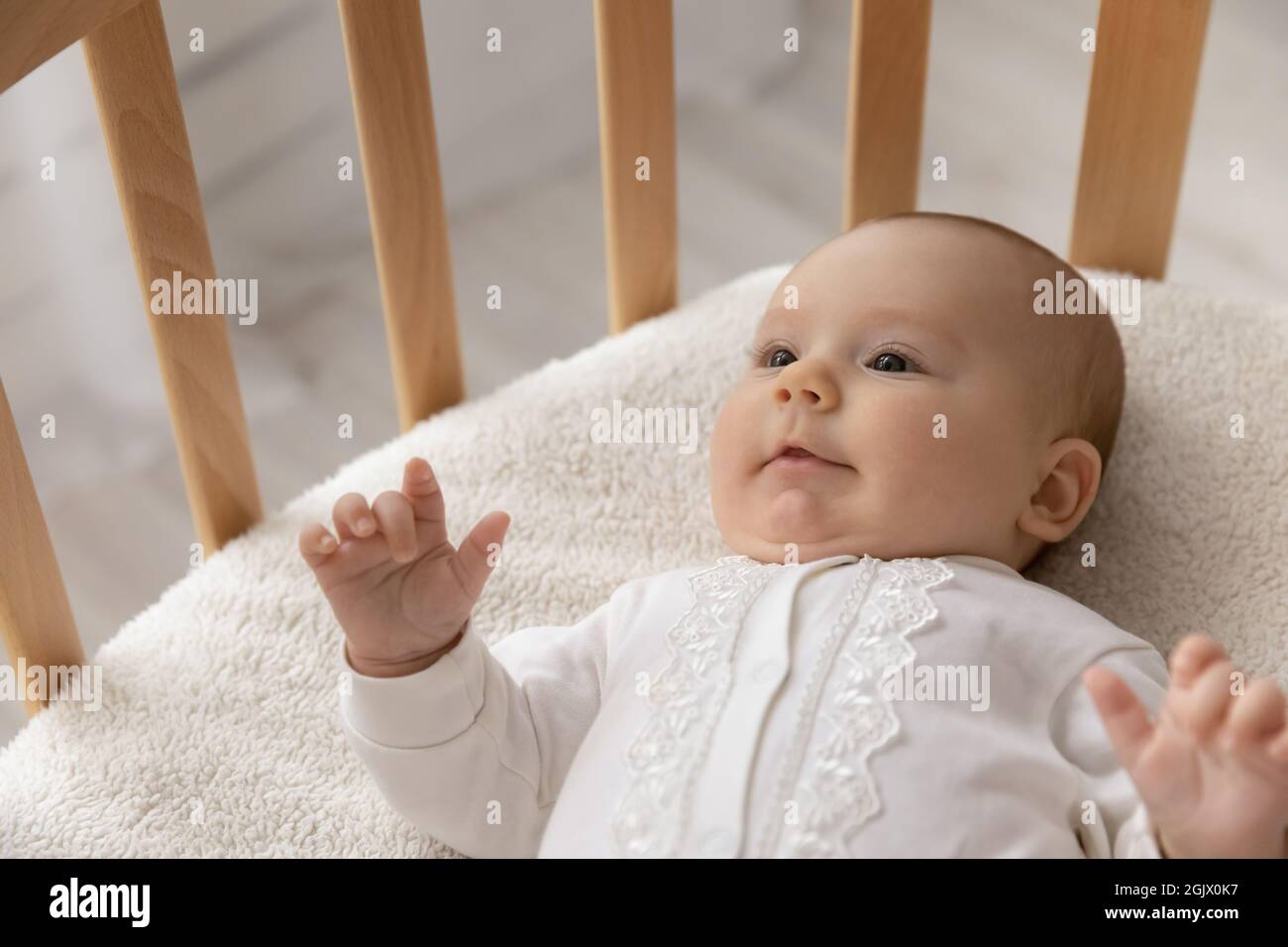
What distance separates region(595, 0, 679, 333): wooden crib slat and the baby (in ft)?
0.82

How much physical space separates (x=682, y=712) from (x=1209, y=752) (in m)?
0.29

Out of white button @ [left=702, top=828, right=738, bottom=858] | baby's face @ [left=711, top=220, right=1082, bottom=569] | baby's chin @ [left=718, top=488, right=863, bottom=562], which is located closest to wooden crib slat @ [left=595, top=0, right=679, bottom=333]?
baby's face @ [left=711, top=220, right=1082, bottom=569]

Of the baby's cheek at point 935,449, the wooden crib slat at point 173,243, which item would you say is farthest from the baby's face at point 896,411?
the wooden crib slat at point 173,243

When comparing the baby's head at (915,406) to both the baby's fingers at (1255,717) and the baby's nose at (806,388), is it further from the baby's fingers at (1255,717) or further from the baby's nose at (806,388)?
the baby's fingers at (1255,717)

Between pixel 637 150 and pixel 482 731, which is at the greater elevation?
pixel 637 150

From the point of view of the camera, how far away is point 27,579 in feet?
3.33

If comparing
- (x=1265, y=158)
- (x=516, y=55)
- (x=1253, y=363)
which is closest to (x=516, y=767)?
(x=1253, y=363)

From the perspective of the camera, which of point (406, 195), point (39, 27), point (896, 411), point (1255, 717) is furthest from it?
point (406, 195)

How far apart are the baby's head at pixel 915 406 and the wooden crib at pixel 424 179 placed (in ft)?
0.79

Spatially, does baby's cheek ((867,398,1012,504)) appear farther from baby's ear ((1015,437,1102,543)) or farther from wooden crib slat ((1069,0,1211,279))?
wooden crib slat ((1069,0,1211,279))

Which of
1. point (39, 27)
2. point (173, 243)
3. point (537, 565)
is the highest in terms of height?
point (39, 27)

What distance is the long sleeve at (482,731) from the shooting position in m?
0.90

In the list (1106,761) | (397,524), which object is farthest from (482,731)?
(1106,761)

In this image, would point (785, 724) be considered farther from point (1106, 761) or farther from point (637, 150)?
point (637, 150)
